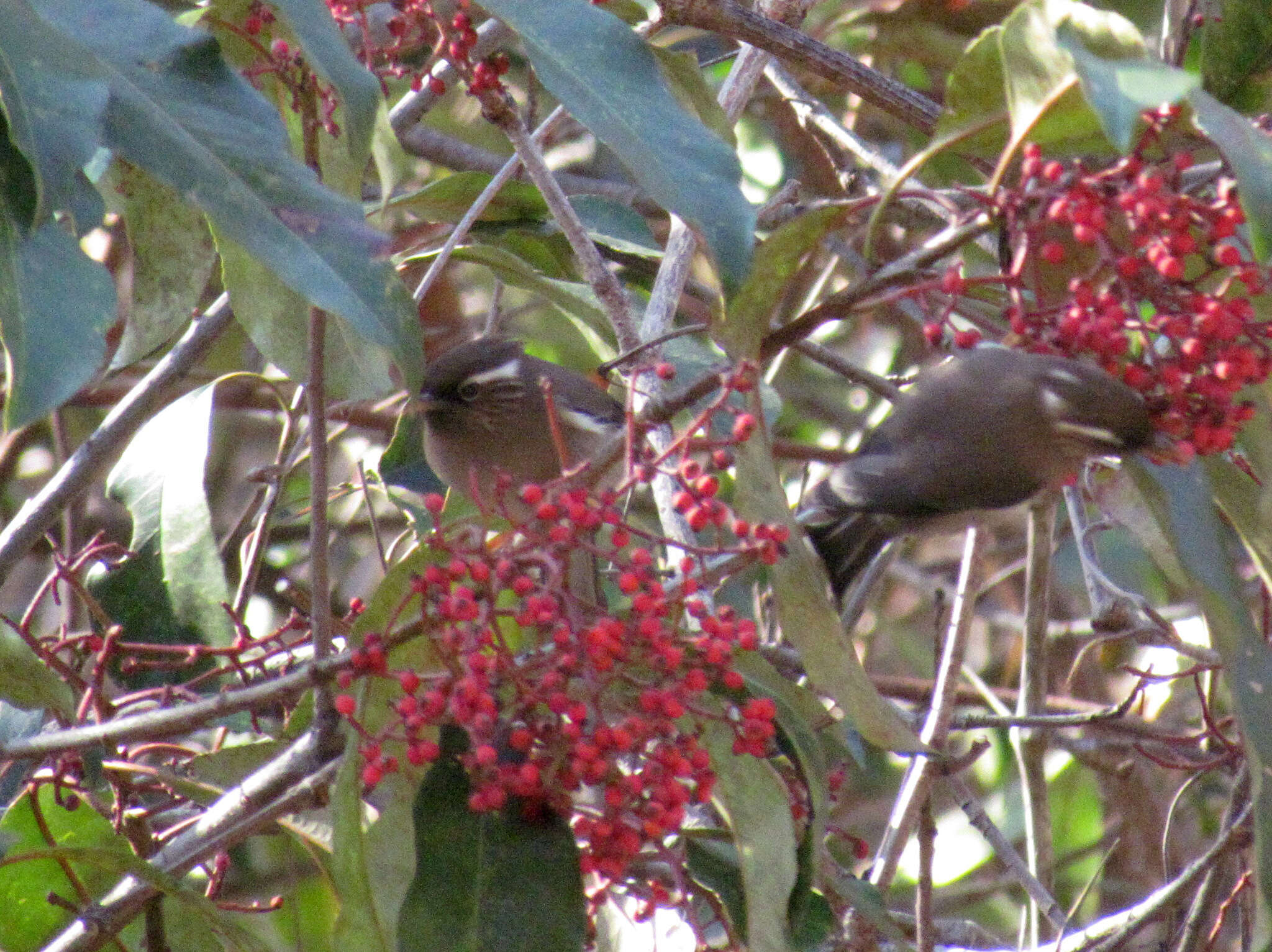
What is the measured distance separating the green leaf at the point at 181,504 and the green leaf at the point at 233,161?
1.25 metres

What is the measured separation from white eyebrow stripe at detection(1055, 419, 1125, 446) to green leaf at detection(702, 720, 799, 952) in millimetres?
780

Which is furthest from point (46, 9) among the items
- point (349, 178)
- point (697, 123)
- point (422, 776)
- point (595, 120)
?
point (422, 776)

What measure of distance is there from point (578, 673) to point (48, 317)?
0.86m

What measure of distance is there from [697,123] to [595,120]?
0.17m

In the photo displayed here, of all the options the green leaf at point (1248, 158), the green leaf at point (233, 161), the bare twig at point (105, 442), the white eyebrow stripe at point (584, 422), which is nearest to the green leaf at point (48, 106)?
the green leaf at point (233, 161)

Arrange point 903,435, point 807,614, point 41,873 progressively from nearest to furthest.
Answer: point 807,614
point 41,873
point 903,435

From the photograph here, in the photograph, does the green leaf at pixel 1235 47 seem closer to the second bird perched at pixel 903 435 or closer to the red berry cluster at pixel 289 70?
the second bird perched at pixel 903 435

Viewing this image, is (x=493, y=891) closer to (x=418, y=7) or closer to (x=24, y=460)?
(x=418, y=7)

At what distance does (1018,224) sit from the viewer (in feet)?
6.85

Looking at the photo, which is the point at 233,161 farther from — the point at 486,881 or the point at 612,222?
the point at 612,222

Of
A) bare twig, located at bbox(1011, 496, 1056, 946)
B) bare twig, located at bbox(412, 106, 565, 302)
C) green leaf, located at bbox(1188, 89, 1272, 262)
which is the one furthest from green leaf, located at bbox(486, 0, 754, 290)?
bare twig, located at bbox(1011, 496, 1056, 946)

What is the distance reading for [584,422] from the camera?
4605mm

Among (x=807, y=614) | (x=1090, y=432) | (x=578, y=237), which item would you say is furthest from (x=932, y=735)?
(x=578, y=237)

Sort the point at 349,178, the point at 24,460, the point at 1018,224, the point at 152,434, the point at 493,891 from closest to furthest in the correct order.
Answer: the point at 1018,224 < the point at 493,891 < the point at 349,178 < the point at 152,434 < the point at 24,460
